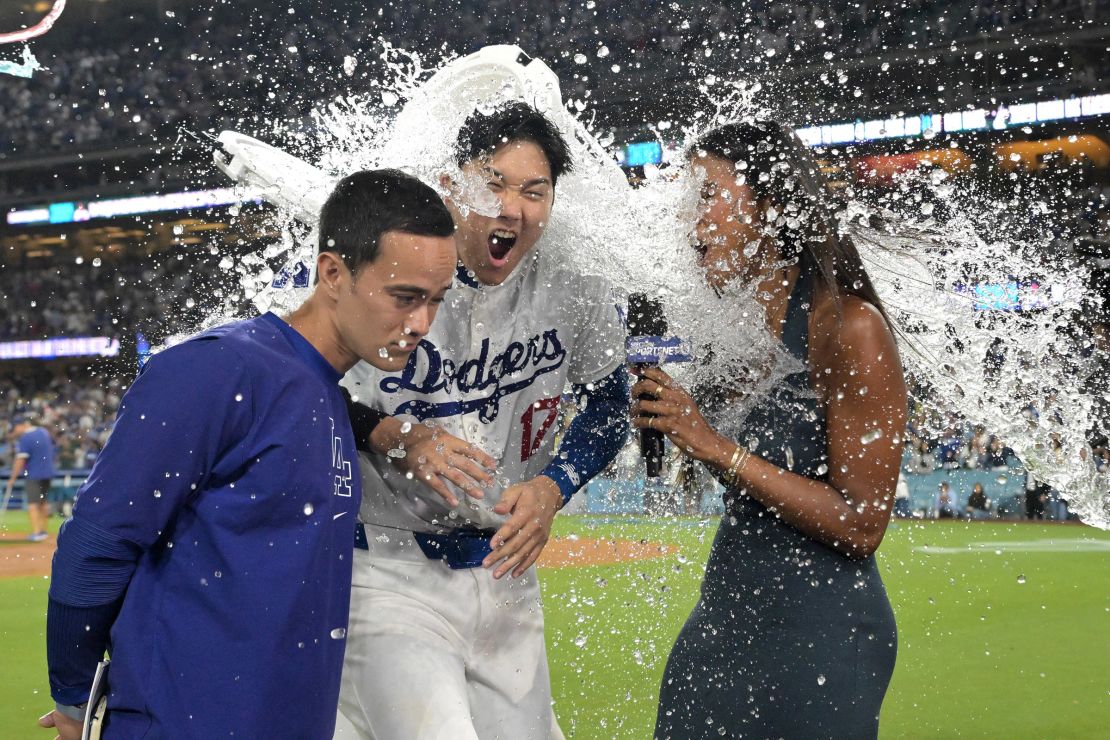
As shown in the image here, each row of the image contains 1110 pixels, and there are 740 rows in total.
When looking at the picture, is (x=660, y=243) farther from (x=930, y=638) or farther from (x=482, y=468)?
(x=930, y=638)

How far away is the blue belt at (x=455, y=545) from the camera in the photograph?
283 cm

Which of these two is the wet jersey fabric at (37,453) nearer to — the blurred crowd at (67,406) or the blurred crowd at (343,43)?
the blurred crowd at (67,406)

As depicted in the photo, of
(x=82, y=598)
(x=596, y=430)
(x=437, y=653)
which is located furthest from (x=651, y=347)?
(x=82, y=598)

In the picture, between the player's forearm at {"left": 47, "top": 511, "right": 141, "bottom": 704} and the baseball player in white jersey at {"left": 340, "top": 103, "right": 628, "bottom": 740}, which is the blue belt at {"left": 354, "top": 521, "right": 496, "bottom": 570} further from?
the player's forearm at {"left": 47, "top": 511, "right": 141, "bottom": 704}

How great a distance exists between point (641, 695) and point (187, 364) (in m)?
4.79

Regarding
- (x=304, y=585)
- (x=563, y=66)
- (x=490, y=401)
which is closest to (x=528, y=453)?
(x=490, y=401)

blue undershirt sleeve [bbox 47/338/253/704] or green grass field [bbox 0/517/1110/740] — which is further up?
blue undershirt sleeve [bbox 47/338/253/704]

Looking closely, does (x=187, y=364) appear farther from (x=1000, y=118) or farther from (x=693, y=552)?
(x=1000, y=118)

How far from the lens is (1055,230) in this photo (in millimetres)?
20094

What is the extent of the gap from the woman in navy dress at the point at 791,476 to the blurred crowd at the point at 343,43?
760 inches

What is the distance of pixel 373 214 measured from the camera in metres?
2.28

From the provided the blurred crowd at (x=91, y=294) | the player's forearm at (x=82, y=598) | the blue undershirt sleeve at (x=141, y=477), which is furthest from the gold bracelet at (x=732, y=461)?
the blurred crowd at (x=91, y=294)

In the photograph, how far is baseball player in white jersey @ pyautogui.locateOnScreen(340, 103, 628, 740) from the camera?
2.65m

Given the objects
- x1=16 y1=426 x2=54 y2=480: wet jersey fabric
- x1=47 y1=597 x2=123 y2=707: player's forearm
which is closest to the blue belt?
x1=47 y1=597 x2=123 y2=707: player's forearm
